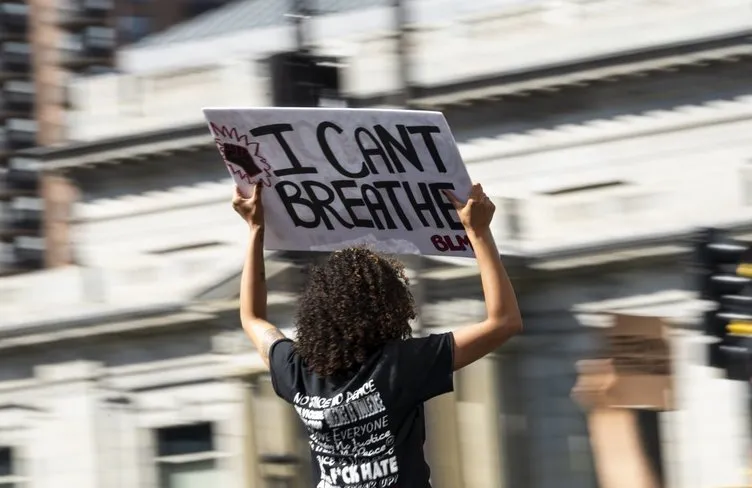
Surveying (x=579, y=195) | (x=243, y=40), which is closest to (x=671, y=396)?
(x=579, y=195)

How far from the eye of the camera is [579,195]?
25531mm

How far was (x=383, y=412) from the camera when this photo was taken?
4047mm

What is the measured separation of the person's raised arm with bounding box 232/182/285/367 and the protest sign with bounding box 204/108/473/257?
0.04m

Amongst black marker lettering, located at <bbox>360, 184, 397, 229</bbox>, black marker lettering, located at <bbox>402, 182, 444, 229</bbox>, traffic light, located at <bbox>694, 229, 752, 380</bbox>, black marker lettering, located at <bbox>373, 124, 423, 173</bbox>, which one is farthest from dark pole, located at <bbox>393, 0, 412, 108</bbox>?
black marker lettering, located at <bbox>373, 124, 423, 173</bbox>

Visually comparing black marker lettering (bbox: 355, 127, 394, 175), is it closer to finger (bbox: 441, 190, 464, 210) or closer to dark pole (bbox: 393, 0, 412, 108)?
finger (bbox: 441, 190, 464, 210)

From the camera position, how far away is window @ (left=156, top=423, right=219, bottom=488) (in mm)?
27406

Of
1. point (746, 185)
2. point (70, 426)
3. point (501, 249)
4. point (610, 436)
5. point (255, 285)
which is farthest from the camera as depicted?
point (70, 426)

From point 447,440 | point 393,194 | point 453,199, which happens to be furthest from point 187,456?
point 453,199

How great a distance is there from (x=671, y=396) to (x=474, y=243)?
0.59 m

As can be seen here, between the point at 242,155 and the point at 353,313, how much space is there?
689 millimetres

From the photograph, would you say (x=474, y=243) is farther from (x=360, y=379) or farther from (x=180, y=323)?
(x=180, y=323)

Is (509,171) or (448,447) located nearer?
(448,447)

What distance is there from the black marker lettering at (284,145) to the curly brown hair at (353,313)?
49 centimetres

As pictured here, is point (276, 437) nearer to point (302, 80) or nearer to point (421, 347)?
point (302, 80)
